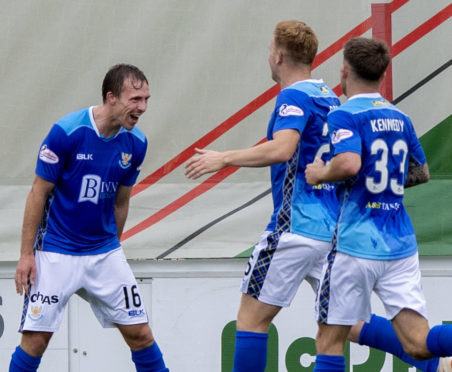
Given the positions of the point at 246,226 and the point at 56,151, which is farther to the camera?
the point at 246,226

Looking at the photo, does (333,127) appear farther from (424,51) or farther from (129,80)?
(424,51)

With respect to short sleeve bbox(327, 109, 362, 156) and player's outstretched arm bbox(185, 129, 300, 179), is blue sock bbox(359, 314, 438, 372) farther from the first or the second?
short sleeve bbox(327, 109, 362, 156)

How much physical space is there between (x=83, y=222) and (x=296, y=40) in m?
1.27

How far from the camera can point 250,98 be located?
531cm

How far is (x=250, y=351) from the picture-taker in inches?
172

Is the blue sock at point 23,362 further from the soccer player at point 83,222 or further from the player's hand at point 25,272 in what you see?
the player's hand at point 25,272

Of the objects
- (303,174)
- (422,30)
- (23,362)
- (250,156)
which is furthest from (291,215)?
(422,30)

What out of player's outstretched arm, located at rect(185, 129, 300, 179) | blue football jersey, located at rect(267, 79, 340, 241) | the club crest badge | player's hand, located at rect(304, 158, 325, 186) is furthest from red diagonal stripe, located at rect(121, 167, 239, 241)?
player's hand, located at rect(304, 158, 325, 186)

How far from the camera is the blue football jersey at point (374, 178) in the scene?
3.80 m

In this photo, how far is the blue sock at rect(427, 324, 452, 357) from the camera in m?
3.90

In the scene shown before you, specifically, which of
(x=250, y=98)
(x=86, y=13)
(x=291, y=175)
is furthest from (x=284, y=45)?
(x=86, y=13)

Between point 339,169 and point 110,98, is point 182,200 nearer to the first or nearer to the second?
point 110,98

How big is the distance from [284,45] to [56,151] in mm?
1126

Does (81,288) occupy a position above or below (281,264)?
below
